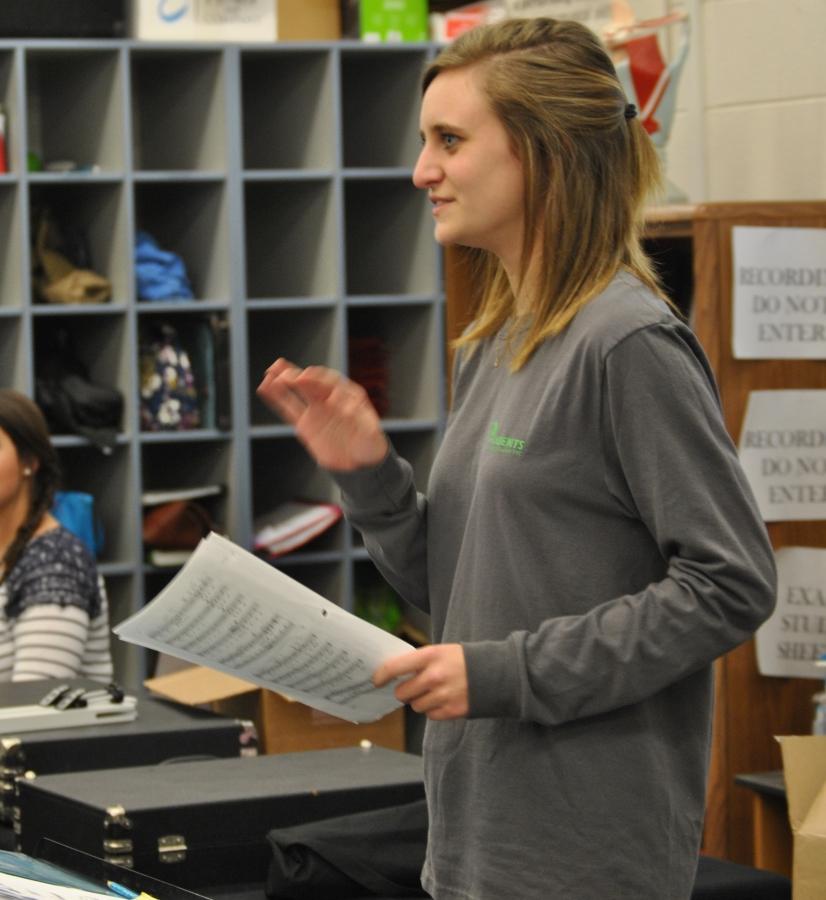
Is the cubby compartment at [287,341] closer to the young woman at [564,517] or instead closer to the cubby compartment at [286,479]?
the cubby compartment at [286,479]

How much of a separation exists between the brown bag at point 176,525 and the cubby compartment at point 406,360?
24.9 inches

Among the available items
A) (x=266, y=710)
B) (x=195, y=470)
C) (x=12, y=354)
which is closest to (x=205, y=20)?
(x=12, y=354)

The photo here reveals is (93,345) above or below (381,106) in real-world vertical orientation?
below

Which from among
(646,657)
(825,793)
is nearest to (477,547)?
(646,657)

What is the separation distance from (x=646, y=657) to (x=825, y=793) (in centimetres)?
92

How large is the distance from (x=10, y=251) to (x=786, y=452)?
7.60 feet

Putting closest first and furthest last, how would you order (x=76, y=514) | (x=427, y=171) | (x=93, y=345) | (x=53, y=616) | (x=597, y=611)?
1. (x=597, y=611)
2. (x=427, y=171)
3. (x=53, y=616)
4. (x=76, y=514)
5. (x=93, y=345)

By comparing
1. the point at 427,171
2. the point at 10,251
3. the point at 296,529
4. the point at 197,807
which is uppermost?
the point at 10,251

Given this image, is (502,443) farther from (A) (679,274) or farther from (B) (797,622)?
(A) (679,274)

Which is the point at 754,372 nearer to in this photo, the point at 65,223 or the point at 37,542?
the point at 37,542

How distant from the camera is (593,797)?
1179 millimetres

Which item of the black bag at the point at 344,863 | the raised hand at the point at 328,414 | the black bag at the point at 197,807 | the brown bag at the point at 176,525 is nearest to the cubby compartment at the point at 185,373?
the brown bag at the point at 176,525

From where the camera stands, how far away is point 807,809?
1970mm

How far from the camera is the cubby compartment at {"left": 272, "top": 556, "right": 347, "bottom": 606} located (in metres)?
4.22
